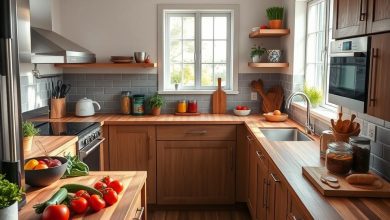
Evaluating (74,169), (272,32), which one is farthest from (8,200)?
(272,32)

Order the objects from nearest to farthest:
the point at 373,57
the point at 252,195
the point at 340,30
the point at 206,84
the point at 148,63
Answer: the point at 373,57 → the point at 340,30 → the point at 252,195 → the point at 148,63 → the point at 206,84

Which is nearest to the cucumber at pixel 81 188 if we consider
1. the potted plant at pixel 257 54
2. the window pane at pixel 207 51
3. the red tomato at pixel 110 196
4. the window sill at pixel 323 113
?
the red tomato at pixel 110 196

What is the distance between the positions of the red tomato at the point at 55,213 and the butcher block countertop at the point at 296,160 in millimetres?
1002

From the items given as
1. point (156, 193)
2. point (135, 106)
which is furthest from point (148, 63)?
point (156, 193)

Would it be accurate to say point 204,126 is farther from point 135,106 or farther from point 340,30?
point 340,30

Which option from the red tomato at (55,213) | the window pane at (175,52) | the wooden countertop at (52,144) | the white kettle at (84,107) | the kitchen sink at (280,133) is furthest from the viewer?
the window pane at (175,52)

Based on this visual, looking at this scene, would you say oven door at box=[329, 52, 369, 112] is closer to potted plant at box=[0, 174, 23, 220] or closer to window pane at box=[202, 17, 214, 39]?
potted plant at box=[0, 174, 23, 220]

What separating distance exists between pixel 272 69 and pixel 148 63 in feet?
4.64

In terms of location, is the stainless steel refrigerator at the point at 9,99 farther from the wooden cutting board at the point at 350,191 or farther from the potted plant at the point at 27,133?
the wooden cutting board at the point at 350,191

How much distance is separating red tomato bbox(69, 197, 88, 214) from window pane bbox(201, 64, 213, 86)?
3116mm

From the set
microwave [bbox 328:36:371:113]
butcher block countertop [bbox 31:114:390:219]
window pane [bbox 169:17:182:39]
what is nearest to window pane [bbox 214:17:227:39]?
window pane [bbox 169:17:182:39]

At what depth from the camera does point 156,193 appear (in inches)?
162

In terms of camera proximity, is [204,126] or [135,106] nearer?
[204,126]

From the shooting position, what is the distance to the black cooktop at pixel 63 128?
10.8 feet
